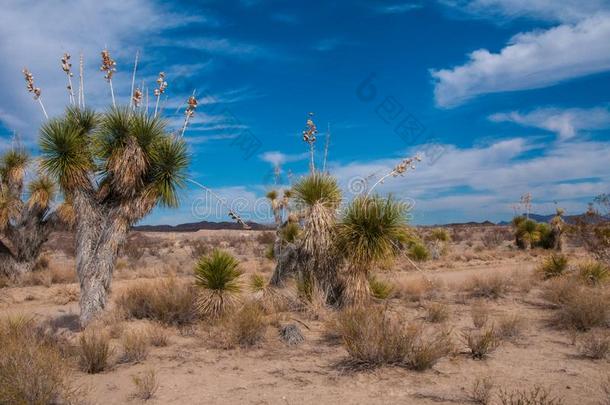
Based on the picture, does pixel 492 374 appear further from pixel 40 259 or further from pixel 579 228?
pixel 40 259

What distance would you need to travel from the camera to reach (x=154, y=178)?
11.3m

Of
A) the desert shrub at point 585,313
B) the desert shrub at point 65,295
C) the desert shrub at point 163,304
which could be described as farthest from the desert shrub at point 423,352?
the desert shrub at point 65,295

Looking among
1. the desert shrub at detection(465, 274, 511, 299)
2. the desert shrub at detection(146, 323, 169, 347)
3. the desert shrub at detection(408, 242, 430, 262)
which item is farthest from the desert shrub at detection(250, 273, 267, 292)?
the desert shrub at detection(408, 242, 430, 262)

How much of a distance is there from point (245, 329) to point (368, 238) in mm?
3486

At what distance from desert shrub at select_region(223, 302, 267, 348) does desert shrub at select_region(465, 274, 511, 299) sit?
7.84 metres

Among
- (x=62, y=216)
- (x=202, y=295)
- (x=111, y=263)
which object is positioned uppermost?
(x=62, y=216)

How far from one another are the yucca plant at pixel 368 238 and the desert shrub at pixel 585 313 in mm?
3632

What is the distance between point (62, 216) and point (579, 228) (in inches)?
765

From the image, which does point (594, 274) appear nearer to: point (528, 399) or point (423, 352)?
point (423, 352)

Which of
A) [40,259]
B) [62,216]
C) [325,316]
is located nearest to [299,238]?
[325,316]

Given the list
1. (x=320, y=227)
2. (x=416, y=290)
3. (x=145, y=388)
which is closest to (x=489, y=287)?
(x=416, y=290)

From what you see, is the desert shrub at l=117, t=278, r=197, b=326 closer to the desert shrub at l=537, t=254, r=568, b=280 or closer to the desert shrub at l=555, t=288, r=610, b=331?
the desert shrub at l=555, t=288, r=610, b=331

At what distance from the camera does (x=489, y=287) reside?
14.5 metres

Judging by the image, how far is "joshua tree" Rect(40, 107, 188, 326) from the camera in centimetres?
1066
